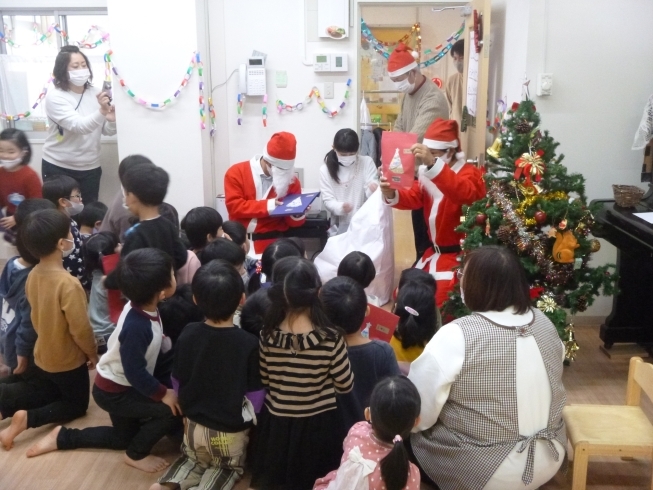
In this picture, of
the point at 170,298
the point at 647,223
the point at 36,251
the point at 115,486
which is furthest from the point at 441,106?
the point at 115,486

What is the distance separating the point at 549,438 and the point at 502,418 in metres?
0.17

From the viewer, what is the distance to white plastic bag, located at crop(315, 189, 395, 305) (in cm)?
366

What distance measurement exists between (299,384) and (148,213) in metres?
0.99

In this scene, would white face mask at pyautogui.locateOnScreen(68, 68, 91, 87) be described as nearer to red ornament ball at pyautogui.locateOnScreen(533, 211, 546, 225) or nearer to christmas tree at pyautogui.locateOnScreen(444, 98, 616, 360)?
christmas tree at pyautogui.locateOnScreen(444, 98, 616, 360)

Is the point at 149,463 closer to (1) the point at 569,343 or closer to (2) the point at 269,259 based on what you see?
(2) the point at 269,259

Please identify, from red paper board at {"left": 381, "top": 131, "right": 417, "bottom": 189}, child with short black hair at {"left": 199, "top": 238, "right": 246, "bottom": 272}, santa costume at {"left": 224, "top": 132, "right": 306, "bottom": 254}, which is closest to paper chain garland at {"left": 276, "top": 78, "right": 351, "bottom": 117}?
santa costume at {"left": 224, "top": 132, "right": 306, "bottom": 254}

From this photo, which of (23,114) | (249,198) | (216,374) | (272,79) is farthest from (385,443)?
(23,114)

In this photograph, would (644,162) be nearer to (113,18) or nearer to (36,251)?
(36,251)

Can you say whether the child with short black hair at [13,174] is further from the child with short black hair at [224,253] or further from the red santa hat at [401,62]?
the red santa hat at [401,62]

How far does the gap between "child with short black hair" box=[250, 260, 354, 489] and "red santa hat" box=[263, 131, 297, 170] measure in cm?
171

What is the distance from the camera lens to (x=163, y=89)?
4.31 meters

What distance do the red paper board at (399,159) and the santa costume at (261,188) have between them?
706 millimetres

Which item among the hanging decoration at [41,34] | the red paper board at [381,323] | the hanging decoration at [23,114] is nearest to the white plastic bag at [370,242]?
the red paper board at [381,323]

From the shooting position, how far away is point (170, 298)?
2361mm
